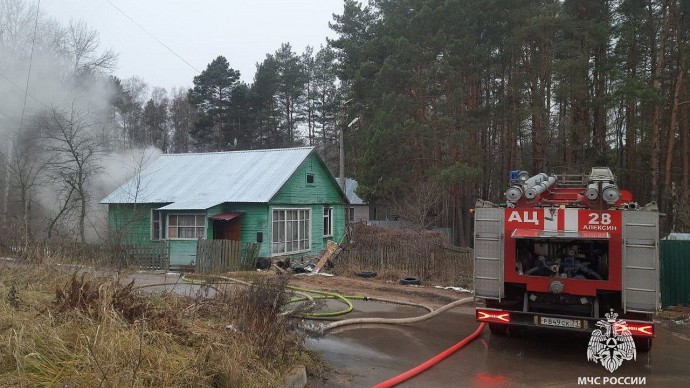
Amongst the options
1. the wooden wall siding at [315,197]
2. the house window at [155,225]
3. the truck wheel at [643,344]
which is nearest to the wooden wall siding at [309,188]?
the wooden wall siding at [315,197]

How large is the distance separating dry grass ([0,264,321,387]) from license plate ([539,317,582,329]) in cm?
347

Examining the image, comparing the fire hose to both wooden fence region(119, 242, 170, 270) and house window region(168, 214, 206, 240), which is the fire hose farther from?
house window region(168, 214, 206, 240)

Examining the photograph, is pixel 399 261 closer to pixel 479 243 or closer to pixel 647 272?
pixel 479 243

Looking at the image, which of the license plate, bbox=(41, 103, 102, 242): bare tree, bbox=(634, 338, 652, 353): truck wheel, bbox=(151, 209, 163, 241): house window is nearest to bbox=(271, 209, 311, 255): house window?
bbox=(151, 209, 163, 241): house window

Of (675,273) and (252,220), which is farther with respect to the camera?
(252,220)

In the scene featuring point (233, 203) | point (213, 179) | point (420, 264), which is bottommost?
point (420, 264)

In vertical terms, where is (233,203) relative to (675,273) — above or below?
above

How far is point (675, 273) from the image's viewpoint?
11.7 meters

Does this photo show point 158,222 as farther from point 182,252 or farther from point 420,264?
point 420,264

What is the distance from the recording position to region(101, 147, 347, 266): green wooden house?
66.7ft

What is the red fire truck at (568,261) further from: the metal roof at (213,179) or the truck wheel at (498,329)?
the metal roof at (213,179)

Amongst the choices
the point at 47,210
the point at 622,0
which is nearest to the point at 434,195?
the point at 622,0

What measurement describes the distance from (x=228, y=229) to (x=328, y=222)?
5800 mm

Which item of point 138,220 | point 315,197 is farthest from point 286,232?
point 138,220
